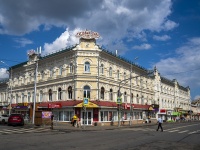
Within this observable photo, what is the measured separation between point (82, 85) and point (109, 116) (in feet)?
23.9

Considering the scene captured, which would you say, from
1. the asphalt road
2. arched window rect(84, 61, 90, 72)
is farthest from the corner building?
the asphalt road

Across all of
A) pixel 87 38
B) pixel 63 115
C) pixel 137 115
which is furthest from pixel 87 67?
pixel 137 115

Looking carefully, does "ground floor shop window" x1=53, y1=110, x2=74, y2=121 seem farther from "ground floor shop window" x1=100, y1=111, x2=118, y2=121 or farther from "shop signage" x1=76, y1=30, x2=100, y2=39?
"shop signage" x1=76, y1=30, x2=100, y2=39

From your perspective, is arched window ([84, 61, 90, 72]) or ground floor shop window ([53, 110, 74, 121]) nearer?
ground floor shop window ([53, 110, 74, 121])

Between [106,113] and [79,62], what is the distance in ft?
30.9

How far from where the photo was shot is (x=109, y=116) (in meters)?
38.4

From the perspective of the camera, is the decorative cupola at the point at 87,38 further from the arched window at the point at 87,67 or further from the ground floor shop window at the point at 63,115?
the ground floor shop window at the point at 63,115

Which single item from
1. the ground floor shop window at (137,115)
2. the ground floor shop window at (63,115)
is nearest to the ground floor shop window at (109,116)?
Answer: the ground floor shop window at (63,115)

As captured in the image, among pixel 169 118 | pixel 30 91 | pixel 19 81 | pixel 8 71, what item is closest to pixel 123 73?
pixel 30 91

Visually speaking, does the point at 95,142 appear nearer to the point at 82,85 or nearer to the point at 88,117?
the point at 88,117

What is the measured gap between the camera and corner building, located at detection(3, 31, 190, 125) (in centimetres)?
3562

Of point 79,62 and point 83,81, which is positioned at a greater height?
point 79,62

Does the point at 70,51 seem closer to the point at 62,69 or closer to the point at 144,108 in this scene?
the point at 62,69

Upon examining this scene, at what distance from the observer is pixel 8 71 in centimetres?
5247
